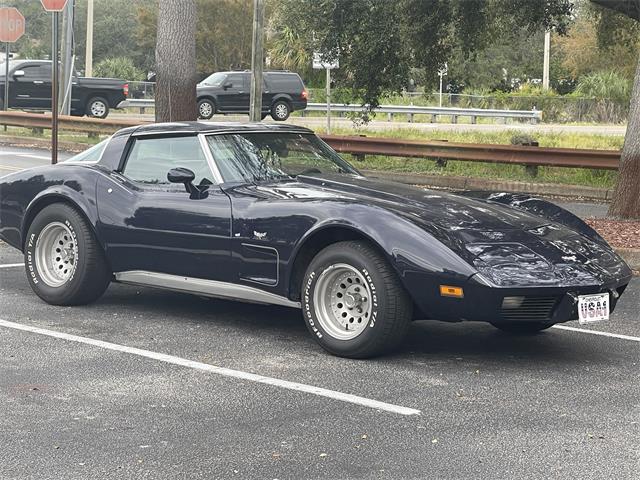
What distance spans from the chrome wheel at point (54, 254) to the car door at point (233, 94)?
92.6 feet

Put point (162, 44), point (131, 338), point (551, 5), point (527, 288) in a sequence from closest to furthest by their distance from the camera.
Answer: point (527, 288), point (131, 338), point (162, 44), point (551, 5)

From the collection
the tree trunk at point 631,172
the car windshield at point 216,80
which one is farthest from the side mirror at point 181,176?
the car windshield at point 216,80

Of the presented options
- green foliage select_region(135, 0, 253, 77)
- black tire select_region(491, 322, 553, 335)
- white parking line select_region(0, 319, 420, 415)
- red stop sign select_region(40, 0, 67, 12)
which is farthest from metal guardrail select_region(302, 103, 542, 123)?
white parking line select_region(0, 319, 420, 415)

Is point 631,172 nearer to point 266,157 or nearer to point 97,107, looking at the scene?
point 266,157

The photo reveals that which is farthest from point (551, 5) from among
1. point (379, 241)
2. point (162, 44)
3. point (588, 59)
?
A: point (588, 59)

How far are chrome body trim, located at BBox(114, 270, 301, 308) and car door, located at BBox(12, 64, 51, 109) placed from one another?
27.7 metres

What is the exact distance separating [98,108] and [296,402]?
99.2 ft

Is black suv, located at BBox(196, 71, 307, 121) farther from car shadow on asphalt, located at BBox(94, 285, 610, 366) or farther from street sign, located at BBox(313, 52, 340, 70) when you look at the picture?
car shadow on asphalt, located at BBox(94, 285, 610, 366)

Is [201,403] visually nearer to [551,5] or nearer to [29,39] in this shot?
[551,5]

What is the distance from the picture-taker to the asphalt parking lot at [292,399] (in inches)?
191

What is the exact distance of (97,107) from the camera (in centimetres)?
3488

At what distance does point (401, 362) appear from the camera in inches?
265

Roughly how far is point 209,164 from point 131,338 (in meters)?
1.28

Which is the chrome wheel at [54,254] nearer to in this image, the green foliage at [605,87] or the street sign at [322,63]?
the street sign at [322,63]
